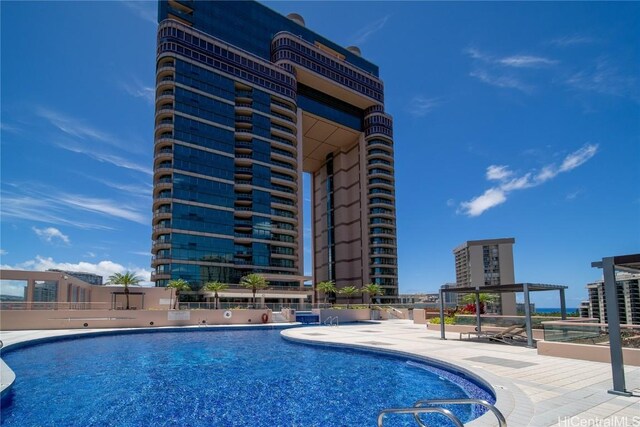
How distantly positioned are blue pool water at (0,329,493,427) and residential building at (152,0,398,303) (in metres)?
42.2

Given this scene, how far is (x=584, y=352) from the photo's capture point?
1260cm

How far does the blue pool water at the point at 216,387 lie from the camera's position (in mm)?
8805

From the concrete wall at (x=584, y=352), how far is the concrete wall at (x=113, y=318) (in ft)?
87.4

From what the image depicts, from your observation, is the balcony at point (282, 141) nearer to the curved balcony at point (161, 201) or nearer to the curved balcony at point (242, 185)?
the curved balcony at point (242, 185)

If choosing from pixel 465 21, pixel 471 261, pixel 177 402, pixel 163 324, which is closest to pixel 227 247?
pixel 163 324

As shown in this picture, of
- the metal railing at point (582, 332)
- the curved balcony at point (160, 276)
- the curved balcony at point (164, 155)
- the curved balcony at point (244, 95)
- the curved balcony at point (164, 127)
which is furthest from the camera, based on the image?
the curved balcony at point (244, 95)

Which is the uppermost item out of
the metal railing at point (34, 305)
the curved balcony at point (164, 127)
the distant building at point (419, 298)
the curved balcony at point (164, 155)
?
the curved balcony at point (164, 127)

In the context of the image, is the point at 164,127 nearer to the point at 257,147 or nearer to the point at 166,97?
the point at 166,97

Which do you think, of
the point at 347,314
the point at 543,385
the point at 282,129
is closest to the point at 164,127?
the point at 282,129

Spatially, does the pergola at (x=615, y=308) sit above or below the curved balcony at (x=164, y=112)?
below

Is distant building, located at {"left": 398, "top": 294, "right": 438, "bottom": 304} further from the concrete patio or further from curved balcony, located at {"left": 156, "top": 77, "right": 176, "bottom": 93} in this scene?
the concrete patio

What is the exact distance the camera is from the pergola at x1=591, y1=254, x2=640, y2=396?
8.16m

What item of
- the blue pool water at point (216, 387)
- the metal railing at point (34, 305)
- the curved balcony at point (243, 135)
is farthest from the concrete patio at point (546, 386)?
the curved balcony at point (243, 135)

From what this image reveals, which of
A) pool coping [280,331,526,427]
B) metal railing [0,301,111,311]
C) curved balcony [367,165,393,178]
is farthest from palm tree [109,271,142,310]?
curved balcony [367,165,393,178]
